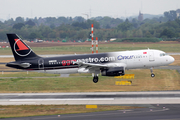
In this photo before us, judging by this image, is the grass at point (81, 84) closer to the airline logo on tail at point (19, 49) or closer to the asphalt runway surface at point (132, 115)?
the airline logo on tail at point (19, 49)

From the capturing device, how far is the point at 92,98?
55969mm

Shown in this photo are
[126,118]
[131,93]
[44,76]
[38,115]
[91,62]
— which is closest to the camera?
[126,118]

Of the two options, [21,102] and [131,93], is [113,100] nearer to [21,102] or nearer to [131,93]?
[131,93]

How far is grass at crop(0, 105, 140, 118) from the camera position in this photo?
151ft

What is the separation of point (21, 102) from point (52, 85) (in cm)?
1451

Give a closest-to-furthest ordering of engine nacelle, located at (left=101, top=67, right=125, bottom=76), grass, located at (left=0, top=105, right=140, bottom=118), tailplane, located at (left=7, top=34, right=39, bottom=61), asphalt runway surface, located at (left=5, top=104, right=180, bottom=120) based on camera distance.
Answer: asphalt runway surface, located at (left=5, top=104, right=180, bottom=120) < grass, located at (left=0, top=105, right=140, bottom=118) < engine nacelle, located at (left=101, top=67, right=125, bottom=76) < tailplane, located at (left=7, top=34, right=39, bottom=61)

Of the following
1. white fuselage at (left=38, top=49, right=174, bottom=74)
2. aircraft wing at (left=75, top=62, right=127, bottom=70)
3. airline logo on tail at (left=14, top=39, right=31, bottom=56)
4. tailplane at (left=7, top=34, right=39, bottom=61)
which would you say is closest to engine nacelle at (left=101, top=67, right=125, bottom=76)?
aircraft wing at (left=75, top=62, right=127, bottom=70)

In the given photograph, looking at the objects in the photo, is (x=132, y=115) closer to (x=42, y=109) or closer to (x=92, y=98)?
(x=92, y=98)

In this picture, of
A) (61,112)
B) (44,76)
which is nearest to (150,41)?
(44,76)

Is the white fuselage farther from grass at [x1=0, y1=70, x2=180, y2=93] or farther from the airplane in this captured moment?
grass at [x1=0, y1=70, x2=180, y2=93]

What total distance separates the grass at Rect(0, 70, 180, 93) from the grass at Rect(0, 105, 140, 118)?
45.9 ft

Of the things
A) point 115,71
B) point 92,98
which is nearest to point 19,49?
point 92,98

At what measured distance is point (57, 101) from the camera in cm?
5450

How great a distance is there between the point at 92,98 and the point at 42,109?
11609mm
